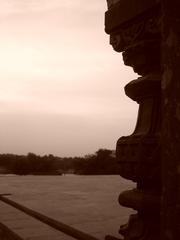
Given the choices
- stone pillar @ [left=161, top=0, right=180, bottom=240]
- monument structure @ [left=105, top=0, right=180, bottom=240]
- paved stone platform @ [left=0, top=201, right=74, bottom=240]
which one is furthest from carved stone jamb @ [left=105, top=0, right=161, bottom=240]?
paved stone platform @ [left=0, top=201, right=74, bottom=240]

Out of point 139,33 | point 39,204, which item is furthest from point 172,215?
point 39,204

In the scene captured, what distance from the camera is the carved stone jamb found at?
185cm

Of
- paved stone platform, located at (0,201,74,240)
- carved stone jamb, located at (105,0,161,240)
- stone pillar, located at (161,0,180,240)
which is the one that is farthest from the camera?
paved stone platform, located at (0,201,74,240)

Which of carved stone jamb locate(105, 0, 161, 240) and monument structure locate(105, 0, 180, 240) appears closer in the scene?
monument structure locate(105, 0, 180, 240)

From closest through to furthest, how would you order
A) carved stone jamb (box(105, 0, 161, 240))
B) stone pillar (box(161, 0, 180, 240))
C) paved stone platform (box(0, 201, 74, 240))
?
stone pillar (box(161, 0, 180, 240)) < carved stone jamb (box(105, 0, 161, 240)) < paved stone platform (box(0, 201, 74, 240))

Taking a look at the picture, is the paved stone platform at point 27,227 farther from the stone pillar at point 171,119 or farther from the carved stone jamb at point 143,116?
the stone pillar at point 171,119

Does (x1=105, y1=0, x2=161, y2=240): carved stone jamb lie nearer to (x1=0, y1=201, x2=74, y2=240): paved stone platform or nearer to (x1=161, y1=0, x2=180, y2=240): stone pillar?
(x1=161, y1=0, x2=180, y2=240): stone pillar

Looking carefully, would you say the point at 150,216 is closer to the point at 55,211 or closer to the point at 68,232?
the point at 68,232

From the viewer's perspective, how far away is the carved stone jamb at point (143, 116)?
1.85m

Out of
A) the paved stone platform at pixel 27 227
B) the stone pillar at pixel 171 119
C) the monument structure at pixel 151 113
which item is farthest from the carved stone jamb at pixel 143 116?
the paved stone platform at pixel 27 227

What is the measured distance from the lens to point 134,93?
2.03m

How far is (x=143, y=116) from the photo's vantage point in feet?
6.59

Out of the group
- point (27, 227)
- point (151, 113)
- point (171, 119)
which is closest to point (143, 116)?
point (151, 113)

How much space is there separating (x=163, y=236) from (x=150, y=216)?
279 mm
